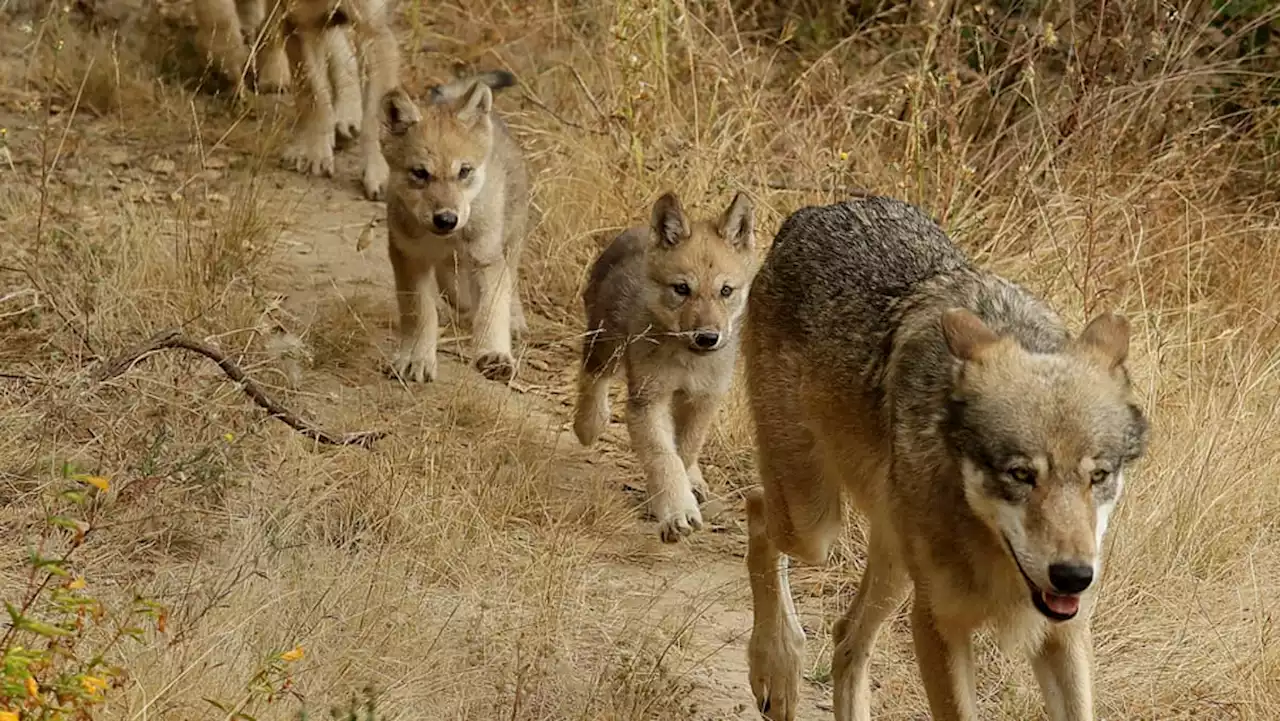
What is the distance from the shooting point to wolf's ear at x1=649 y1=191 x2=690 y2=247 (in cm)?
660

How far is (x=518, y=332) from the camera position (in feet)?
25.4

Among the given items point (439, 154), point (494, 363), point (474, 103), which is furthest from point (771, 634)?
point (474, 103)

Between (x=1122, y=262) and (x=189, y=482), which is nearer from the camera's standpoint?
(x=189, y=482)

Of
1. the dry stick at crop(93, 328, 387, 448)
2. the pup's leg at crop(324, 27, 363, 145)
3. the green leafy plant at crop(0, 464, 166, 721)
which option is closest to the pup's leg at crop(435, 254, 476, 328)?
the dry stick at crop(93, 328, 387, 448)

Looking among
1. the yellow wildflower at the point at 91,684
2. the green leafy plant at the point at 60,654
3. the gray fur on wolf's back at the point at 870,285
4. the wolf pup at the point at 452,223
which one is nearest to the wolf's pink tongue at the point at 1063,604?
the gray fur on wolf's back at the point at 870,285

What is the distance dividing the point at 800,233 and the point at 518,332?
267 cm

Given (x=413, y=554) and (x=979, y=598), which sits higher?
(x=979, y=598)

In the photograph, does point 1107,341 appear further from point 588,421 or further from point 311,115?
point 311,115

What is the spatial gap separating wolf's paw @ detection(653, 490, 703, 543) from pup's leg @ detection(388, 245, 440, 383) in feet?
4.56

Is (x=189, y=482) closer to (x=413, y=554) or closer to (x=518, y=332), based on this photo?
(x=413, y=554)

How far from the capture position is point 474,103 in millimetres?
7531

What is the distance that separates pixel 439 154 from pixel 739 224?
4.41 ft

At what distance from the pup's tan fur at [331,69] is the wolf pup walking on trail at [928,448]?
152 inches

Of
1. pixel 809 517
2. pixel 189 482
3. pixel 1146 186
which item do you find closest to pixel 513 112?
pixel 1146 186
